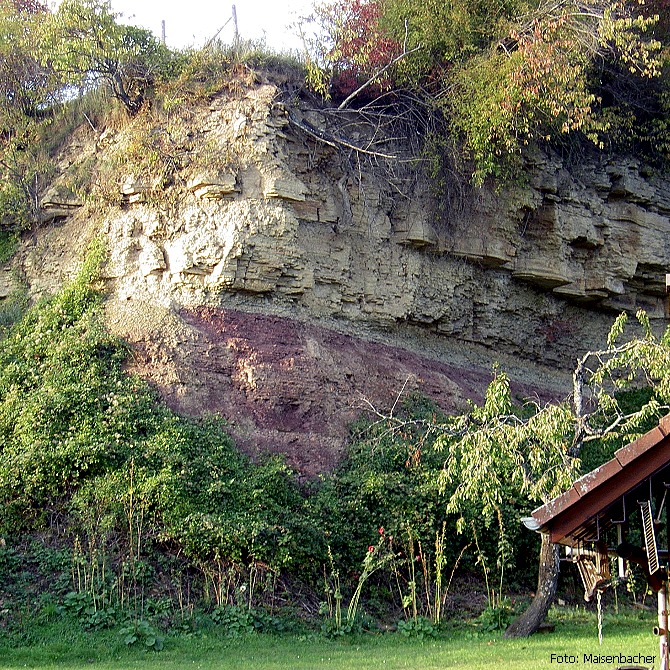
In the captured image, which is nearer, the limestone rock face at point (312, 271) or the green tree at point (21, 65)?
the limestone rock face at point (312, 271)

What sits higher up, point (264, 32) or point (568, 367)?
point (264, 32)

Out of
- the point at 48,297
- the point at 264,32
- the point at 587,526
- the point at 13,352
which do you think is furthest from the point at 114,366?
the point at 587,526

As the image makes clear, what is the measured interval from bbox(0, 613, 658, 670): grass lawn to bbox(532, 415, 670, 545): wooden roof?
3.76m

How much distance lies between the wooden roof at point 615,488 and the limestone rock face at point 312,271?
8426mm

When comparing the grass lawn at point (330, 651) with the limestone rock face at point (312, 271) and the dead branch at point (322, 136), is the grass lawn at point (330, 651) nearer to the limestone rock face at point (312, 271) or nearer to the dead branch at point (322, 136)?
the limestone rock face at point (312, 271)

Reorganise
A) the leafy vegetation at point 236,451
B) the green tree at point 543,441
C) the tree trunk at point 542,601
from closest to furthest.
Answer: the green tree at point 543,441, the tree trunk at point 542,601, the leafy vegetation at point 236,451

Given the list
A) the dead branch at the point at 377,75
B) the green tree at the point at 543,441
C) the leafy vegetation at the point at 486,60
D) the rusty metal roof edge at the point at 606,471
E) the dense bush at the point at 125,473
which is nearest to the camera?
the rusty metal roof edge at the point at 606,471

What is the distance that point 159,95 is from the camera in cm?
1795

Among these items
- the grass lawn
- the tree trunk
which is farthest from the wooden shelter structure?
the tree trunk

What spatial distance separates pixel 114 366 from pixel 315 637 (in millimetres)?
6094

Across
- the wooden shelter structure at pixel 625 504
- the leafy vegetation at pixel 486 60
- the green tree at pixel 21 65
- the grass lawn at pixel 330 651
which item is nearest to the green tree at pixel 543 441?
the grass lawn at pixel 330 651

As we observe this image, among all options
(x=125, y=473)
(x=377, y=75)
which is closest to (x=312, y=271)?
(x=377, y=75)

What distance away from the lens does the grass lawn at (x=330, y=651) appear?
10125 mm

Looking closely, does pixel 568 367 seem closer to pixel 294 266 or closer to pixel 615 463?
pixel 294 266
